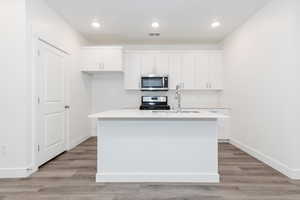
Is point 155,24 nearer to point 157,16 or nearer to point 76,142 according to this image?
point 157,16

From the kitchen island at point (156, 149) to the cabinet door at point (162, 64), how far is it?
8.66ft

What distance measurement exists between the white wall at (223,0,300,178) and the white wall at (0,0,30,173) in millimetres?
3612

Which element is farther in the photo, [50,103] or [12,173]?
[50,103]

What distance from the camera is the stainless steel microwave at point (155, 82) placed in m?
4.88

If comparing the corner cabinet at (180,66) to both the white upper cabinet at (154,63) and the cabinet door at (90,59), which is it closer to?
the white upper cabinet at (154,63)

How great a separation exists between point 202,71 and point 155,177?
10.8 ft

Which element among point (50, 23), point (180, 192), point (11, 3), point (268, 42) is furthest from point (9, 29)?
point (268, 42)

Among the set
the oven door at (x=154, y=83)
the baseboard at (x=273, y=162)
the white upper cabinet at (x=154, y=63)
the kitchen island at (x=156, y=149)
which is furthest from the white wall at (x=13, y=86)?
the baseboard at (x=273, y=162)

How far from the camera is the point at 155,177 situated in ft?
8.36

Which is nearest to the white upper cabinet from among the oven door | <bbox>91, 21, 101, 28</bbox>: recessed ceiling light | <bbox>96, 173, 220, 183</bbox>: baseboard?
the oven door

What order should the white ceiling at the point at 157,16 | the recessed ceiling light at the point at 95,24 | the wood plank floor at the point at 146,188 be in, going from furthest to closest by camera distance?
the recessed ceiling light at the point at 95,24
the white ceiling at the point at 157,16
the wood plank floor at the point at 146,188

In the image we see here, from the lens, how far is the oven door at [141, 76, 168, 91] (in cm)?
488

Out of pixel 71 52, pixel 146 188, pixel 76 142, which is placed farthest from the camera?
pixel 76 142

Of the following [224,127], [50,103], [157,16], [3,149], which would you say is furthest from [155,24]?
[3,149]
